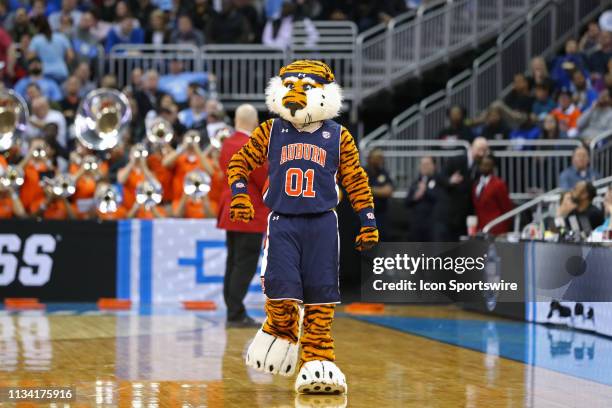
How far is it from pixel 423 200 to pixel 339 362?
7610mm

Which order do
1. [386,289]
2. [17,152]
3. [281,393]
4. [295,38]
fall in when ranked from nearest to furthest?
[281,393] → [386,289] → [17,152] → [295,38]

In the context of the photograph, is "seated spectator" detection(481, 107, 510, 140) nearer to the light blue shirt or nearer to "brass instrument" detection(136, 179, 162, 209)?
"brass instrument" detection(136, 179, 162, 209)

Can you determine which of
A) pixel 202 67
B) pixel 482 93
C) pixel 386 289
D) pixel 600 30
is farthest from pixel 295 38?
pixel 386 289

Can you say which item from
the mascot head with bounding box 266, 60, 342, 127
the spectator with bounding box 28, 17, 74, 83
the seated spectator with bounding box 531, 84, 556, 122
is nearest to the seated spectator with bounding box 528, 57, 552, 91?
the seated spectator with bounding box 531, 84, 556, 122

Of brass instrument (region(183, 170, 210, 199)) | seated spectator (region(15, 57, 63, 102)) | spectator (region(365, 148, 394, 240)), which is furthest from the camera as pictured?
seated spectator (region(15, 57, 63, 102))

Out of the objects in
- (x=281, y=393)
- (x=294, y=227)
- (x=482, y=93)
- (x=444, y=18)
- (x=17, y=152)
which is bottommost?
(x=281, y=393)

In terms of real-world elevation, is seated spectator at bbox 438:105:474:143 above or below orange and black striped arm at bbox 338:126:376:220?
above

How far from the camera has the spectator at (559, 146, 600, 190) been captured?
1595 centimetres

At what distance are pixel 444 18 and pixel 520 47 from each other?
145 centimetres

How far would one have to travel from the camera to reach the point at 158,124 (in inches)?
650

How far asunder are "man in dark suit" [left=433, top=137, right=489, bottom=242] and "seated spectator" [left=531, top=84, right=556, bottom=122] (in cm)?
300

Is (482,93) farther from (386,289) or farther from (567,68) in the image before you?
(386,289)

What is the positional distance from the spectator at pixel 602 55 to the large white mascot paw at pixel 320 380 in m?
12.4

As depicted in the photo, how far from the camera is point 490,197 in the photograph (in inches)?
649
